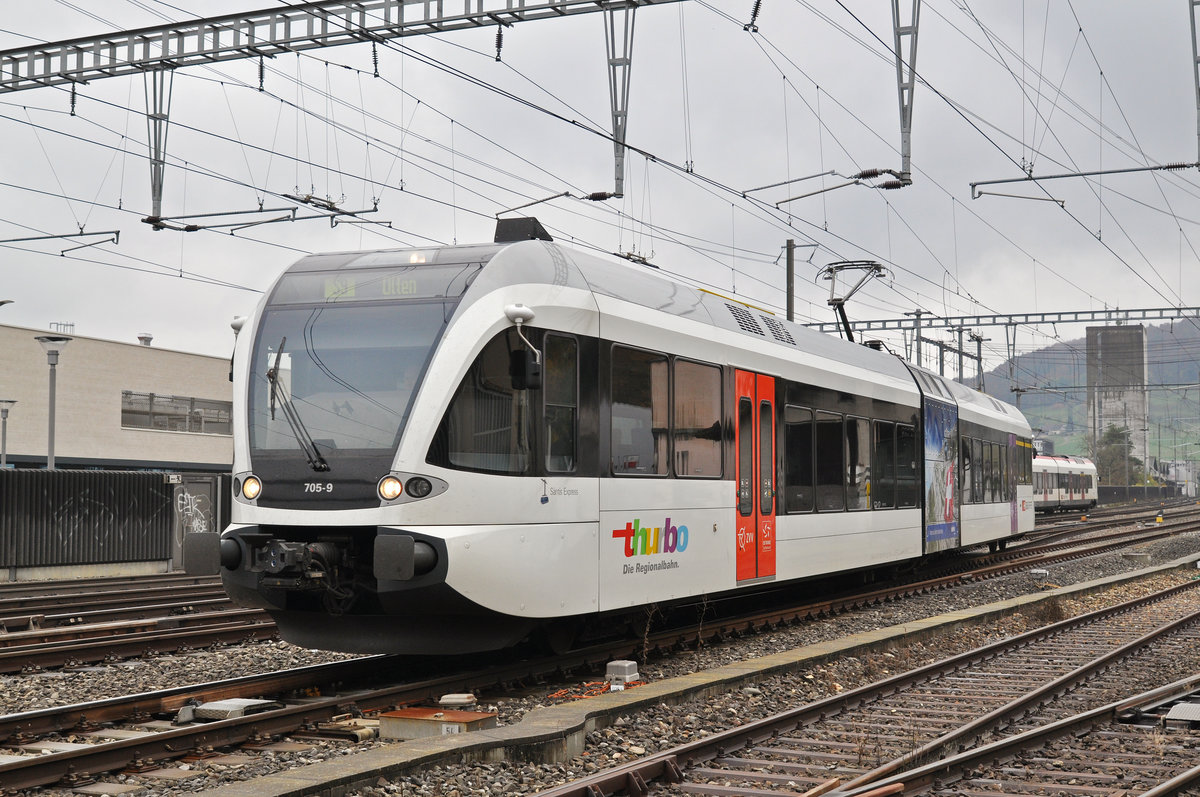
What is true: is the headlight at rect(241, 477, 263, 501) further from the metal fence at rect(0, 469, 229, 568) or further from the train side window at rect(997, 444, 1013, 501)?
the train side window at rect(997, 444, 1013, 501)

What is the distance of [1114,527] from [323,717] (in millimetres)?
42252

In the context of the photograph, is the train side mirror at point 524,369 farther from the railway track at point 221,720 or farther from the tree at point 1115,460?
the tree at point 1115,460

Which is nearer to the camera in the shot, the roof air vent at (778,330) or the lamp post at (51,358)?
the roof air vent at (778,330)

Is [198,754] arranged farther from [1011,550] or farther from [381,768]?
[1011,550]

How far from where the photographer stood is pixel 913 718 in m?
9.15

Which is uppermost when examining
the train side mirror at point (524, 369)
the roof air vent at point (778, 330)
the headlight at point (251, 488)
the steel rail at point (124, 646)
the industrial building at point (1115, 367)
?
the industrial building at point (1115, 367)

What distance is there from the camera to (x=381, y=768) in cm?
643

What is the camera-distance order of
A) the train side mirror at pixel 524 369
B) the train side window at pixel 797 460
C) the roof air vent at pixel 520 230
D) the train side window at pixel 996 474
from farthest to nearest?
the train side window at pixel 996 474 < the train side window at pixel 797 460 < the roof air vent at pixel 520 230 < the train side mirror at pixel 524 369

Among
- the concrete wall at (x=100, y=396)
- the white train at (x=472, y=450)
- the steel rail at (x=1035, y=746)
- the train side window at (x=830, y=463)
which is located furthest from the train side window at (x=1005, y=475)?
the concrete wall at (x=100, y=396)

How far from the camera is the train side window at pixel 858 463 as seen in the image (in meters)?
16.3

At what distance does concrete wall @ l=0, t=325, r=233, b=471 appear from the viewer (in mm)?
42688

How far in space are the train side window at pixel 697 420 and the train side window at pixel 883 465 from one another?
17.6 ft

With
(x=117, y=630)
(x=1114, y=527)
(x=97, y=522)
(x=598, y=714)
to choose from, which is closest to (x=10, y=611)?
(x=117, y=630)

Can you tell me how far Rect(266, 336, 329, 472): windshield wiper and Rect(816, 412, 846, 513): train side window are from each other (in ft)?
24.0
